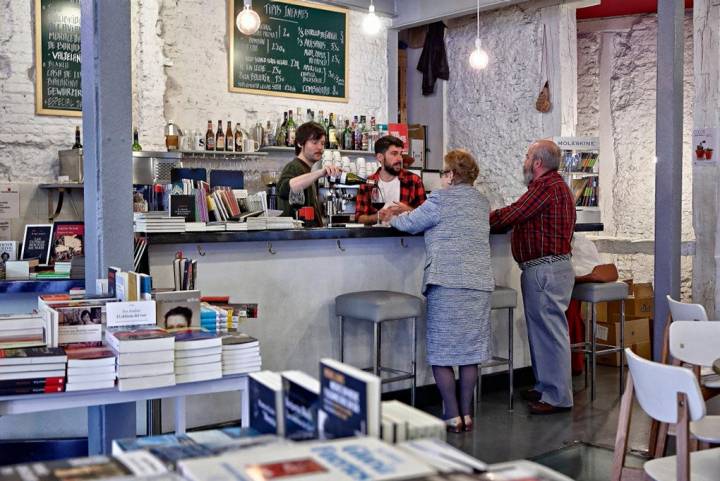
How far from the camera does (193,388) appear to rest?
114 inches

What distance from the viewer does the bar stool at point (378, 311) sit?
15.5 ft

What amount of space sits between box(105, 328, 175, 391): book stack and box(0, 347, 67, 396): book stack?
0.59 feet

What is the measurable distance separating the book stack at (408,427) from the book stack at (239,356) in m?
1.52

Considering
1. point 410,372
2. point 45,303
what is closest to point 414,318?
point 410,372

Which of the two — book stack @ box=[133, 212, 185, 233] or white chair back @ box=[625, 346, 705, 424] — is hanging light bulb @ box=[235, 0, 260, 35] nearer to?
book stack @ box=[133, 212, 185, 233]

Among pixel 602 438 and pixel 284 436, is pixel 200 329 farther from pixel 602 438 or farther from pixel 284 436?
pixel 602 438

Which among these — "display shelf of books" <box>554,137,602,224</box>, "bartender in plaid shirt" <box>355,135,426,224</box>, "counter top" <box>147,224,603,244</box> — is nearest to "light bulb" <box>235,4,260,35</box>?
"bartender in plaid shirt" <box>355,135,426,224</box>

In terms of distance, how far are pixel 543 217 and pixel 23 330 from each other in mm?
3280

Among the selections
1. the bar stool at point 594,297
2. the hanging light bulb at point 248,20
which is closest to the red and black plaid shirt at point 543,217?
the bar stool at point 594,297

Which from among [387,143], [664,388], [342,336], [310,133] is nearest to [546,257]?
[342,336]

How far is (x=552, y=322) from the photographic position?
5246mm

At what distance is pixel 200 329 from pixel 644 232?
710 cm

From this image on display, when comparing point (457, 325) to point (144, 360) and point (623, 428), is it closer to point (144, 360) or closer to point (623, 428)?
point (623, 428)

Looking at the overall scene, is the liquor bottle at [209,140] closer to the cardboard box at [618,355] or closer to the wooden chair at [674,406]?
the cardboard box at [618,355]
